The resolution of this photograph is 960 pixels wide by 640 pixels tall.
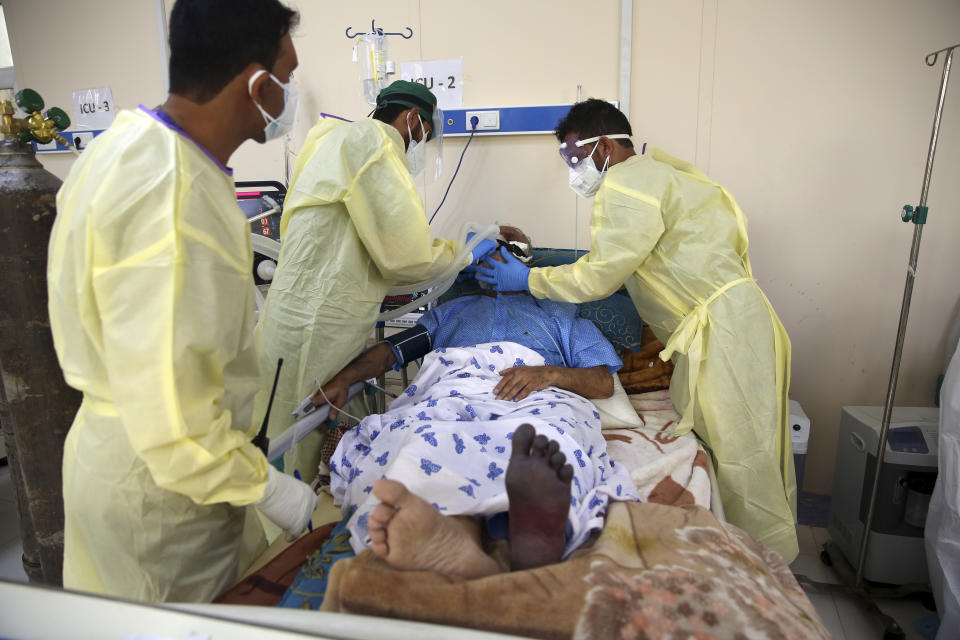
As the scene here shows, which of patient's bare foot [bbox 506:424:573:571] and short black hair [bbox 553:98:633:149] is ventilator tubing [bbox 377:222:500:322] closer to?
short black hair [bbox 553:98:633:149]

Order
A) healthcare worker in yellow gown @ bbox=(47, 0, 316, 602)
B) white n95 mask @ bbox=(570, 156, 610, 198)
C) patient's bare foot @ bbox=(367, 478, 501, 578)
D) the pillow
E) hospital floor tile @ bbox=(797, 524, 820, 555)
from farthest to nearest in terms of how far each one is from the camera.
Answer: hospital floor tile @ bbox=(797, 524, 820, 555), white n95 mask @ bbox=(570, 156, 610, 198), the pillow, patient's bare foot @ bbox=(367, 478, 501, 578), healthcare worker in yellow gown @ bbox=(47, 0, 316, 602)

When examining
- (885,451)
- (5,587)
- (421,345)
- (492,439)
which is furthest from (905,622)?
(5,587)

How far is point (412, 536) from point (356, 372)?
865mm

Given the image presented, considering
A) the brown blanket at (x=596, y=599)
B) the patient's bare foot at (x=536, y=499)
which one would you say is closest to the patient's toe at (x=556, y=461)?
the patient's bare foot at (x=536, y=499)

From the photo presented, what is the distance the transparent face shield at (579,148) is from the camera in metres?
1.94

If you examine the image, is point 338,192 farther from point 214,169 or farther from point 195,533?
point 195,533

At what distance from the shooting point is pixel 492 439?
4.76ft

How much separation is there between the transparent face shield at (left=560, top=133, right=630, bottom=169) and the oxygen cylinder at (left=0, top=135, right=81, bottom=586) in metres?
1.47

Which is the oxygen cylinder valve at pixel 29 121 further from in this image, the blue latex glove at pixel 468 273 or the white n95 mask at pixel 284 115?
the blue latex glove at pixel 468 273

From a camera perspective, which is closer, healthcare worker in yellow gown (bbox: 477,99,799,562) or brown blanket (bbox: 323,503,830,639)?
brown blanket (bbox: 323,503,830,639)

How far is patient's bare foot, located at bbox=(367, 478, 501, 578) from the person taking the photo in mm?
974


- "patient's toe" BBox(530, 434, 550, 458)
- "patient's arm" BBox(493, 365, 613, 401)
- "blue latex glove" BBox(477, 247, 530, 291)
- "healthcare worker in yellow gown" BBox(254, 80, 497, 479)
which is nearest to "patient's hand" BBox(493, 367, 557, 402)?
"patient's arm" BBox(493, 365, 613, 401)

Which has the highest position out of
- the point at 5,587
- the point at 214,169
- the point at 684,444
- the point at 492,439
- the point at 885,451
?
the point at 214,169

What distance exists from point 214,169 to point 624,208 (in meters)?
1.21
